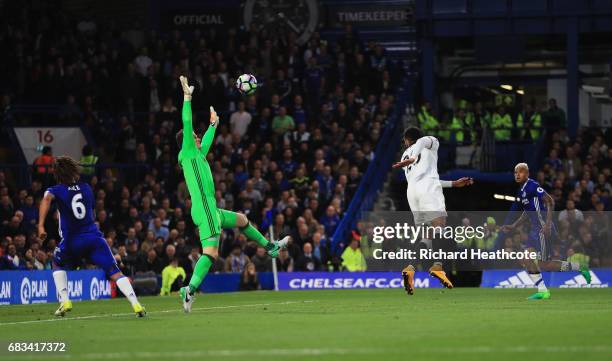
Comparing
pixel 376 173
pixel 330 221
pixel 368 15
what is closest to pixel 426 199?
pixel 330 221

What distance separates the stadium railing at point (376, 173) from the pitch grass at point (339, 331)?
1245cm

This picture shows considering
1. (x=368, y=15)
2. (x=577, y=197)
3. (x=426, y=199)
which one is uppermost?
(x=368, y=15)

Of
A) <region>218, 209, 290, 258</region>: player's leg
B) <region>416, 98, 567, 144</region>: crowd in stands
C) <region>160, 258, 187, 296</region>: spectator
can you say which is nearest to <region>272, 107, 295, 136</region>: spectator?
<region>416, 98, 567, 144</region>: crowd in stands

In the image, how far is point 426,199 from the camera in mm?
21484

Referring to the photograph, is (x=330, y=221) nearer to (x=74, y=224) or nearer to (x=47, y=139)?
(x=47, y=139)

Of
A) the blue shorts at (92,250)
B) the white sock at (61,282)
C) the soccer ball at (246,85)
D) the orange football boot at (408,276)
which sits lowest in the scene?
the orange football boot at (408,276)

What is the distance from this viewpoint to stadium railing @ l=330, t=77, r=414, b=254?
33.7 m

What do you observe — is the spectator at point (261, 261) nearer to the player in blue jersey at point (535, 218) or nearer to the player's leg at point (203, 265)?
the player in blue jersey at point (535, 218)

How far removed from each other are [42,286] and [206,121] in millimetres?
11588

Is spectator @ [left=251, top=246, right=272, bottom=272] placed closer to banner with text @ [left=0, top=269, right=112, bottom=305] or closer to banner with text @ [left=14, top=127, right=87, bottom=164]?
banner with text @ [left=0, top=269, right=112, bottom=305]

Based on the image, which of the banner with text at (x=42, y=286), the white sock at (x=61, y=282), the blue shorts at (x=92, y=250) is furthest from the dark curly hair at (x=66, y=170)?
the banner with text at (x=42, y=286)

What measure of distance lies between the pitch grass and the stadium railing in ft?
40.9

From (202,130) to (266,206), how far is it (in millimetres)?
3656

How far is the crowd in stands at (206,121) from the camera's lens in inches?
1293
